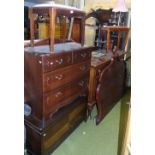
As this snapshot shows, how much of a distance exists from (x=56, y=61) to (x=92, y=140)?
46.2 inches

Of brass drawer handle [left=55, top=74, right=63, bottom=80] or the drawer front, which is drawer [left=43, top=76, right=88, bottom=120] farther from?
the drawer front

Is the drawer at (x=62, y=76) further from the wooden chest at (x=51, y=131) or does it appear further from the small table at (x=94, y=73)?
the wooden chest at (x=51, y=131)

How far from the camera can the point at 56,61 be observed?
1.67 m

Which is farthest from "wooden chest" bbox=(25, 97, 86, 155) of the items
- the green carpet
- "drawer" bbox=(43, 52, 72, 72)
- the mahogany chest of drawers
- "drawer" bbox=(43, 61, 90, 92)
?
"drawer" bbox=(43, 52, 72, 72)

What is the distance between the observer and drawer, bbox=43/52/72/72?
5.11ft

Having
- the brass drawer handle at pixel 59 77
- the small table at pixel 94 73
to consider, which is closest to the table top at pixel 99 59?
the small table at pixel 94 73

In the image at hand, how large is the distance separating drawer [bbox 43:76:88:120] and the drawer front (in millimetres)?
268

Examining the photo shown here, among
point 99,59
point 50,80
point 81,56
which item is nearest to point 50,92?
point 50,80

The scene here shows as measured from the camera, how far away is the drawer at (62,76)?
64.6 inches

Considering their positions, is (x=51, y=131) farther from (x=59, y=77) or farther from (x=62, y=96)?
(x=59, y=77)
